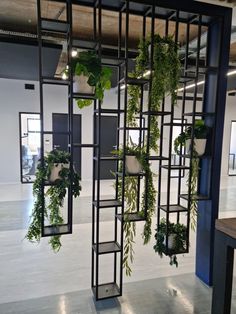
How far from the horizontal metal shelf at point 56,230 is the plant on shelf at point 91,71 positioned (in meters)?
1.20

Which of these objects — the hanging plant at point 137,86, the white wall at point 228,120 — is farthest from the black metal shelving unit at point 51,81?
the white wall at point 228,120

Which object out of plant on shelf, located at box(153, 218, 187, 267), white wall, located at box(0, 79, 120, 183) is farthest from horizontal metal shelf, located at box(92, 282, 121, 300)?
white wall, located at box(0, 79, 120, 183)

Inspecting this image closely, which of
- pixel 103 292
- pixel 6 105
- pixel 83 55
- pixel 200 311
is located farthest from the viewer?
pixel 6 105

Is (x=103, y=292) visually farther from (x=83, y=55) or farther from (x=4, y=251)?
(x=83, y=55)

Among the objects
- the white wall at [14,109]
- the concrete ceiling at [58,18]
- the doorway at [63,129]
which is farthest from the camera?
the doorway at [63,129]

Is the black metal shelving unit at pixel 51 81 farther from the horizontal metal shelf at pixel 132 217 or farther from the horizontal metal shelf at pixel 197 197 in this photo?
the horizontal metal shelf at pixel 197 197

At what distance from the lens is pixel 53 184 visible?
2107 mm

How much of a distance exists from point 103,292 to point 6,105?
244 inches

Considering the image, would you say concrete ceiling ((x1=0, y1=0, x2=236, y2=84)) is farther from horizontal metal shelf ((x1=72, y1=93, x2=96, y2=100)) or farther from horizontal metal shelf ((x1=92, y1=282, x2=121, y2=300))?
horizontal metal shelf ((x1=92, y1=282, x2=121, y2=300))

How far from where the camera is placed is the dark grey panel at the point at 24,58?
4.02 meters

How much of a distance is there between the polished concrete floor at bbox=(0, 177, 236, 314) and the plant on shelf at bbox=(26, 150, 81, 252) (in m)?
0.74

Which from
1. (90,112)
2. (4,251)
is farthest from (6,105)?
(4,251)

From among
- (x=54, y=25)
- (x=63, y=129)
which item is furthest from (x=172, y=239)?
(x=63, y=129)

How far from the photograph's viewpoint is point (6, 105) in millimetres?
7008
